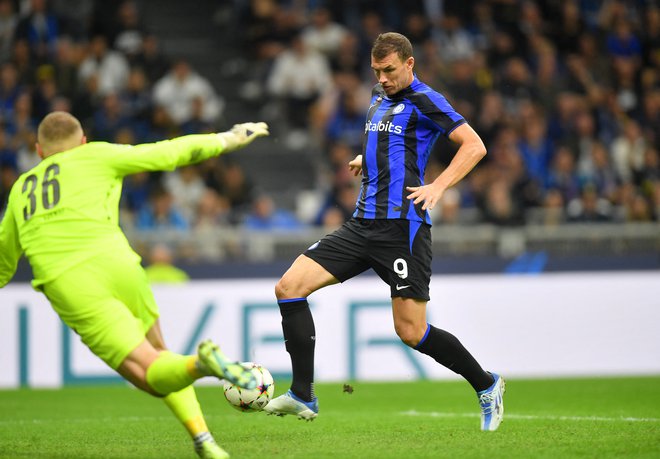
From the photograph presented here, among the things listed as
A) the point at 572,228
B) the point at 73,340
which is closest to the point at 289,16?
the point at 572,228

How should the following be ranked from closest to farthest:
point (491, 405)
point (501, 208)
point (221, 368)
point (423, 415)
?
point (221, 368) < point (491, 405) < point (423, 415) < point (501, 208)

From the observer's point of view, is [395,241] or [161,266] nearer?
[395,241]

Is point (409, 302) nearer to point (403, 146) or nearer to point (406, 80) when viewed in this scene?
point (403, 146)

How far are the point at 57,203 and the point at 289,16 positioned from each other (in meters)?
12.1

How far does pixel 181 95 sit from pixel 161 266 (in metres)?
3.69

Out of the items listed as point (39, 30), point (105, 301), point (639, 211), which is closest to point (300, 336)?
point (105, 301)

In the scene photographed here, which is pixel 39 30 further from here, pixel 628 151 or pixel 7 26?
pixel 628 151

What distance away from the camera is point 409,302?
23.2ft

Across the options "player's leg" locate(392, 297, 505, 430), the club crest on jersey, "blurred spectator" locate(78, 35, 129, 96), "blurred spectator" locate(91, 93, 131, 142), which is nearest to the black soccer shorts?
"player's leg" locate(392, 297, 505, 430)

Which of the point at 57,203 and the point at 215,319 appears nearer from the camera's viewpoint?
the point at 57,203

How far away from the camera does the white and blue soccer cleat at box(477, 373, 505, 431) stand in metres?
7.29

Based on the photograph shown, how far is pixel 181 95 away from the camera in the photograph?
16.1 meters

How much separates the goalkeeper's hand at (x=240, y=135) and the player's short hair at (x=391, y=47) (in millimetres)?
1164

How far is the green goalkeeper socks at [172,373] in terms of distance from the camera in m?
5.71
